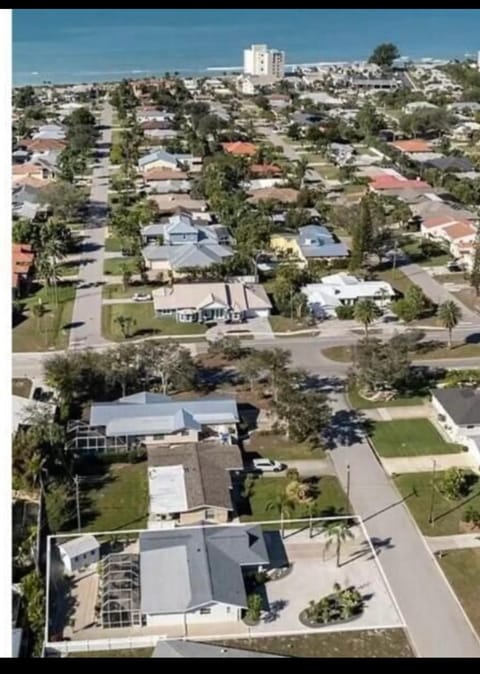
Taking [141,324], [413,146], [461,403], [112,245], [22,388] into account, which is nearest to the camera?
[461,403]

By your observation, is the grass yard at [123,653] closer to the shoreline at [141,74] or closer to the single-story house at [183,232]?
the single-story house at [183,232]

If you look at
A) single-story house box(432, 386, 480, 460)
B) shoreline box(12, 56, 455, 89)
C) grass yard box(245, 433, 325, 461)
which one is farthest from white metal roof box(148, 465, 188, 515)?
shoreline box(12, 56, 455, 89)

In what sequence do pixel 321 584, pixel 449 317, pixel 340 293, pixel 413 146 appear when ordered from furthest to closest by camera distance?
pixel 413 146 → pixel 340 293 → pixel 449 317 → pixel 321 584

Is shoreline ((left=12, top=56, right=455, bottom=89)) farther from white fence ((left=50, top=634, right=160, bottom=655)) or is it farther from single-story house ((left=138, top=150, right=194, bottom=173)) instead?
white fence ((left=50, top=634, right=160, bottom=655))

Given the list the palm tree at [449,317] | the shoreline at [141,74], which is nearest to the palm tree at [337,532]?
the palm tree at [449,317]

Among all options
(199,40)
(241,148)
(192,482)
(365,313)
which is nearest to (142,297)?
(365,313)

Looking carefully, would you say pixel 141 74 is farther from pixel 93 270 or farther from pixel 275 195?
pixel 93 270

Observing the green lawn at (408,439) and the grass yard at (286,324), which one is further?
the grass yard at (286,324)
